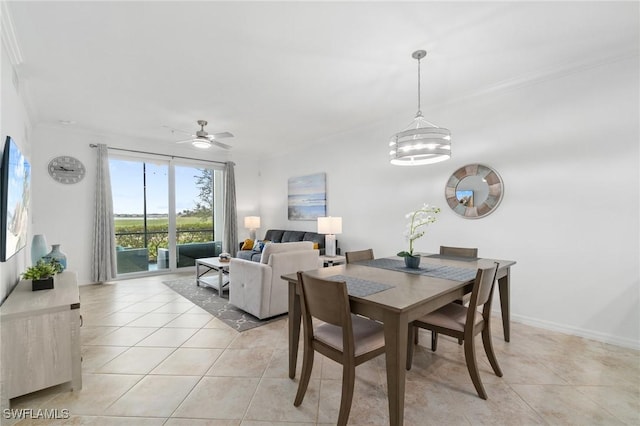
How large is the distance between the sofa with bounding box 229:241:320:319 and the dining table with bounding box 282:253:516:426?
3.06 feet

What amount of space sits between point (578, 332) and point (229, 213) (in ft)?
19.3

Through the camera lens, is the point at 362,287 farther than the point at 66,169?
No

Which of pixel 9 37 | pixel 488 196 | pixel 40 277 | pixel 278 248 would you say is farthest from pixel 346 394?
pixel 9 37

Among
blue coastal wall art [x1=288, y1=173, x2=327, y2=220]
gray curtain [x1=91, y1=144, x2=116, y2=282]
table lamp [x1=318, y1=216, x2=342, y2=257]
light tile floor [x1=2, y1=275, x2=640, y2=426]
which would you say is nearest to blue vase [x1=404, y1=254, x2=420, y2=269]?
light tile floor [x1=2, y1=275, x2=640, y2=426]

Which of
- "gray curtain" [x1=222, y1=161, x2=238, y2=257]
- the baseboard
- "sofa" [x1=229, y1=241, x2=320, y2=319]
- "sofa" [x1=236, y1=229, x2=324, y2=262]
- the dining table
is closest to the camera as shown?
the dining table

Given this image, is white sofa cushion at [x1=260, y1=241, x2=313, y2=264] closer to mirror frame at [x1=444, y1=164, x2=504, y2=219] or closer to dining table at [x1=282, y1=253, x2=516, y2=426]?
dining table at [x1=282, y1=253, x2=516, y2=426]

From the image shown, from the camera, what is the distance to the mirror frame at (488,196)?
3.28m

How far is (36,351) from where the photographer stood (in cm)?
187

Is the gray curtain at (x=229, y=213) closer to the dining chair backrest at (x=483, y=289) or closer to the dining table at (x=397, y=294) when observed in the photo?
the dining table at (x=397, y=294)

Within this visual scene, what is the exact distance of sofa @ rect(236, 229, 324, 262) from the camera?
499 centimetres

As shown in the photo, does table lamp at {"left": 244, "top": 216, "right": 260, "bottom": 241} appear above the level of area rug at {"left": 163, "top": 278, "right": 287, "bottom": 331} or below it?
above

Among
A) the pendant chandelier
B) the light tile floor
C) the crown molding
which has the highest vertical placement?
the crown molding

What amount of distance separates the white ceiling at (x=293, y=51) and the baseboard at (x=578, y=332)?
2522 mm

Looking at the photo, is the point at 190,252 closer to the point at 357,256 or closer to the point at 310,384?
the point at 357,256
